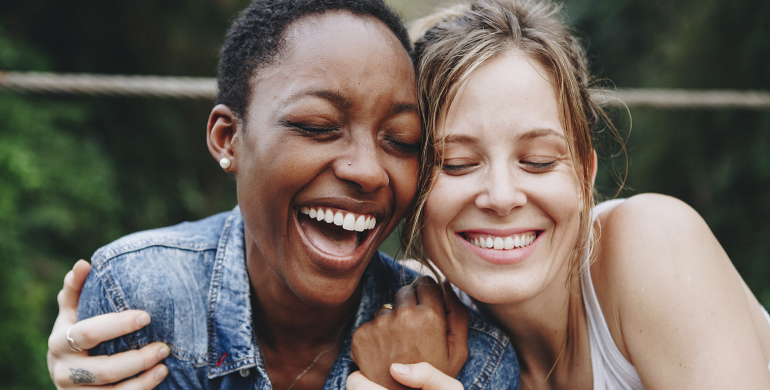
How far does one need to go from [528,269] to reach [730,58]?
10.2ft

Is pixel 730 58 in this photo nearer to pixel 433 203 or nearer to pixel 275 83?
pixel 433 203

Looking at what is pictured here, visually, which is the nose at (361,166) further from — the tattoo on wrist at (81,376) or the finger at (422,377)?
the tattoo on wrist at (81,376)

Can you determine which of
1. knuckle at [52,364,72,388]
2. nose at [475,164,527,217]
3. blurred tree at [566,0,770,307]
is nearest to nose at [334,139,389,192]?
nose at [475,164,527,217]

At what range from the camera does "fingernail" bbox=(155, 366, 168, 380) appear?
1.86 m

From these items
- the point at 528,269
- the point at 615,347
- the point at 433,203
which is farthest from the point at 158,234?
the point at 615,347

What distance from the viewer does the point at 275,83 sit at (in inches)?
67.9

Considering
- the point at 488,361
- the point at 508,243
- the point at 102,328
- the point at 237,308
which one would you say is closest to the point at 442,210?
the point at 508,243

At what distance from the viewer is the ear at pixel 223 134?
1898 millimetres

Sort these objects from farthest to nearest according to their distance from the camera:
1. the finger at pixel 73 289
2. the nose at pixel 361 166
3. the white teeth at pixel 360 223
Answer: the finger at pixel 73 289
the white teeth at pixel 360 223
the nose at pixel 361 166

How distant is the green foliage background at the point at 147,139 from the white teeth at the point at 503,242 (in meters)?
1.28

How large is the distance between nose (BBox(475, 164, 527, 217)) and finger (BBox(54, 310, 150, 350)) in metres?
1.16

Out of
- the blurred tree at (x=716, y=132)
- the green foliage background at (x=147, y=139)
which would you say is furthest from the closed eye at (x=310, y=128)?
the blurred tree at (x=716, y=132)

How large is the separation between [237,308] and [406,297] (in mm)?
602

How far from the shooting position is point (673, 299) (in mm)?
1764
